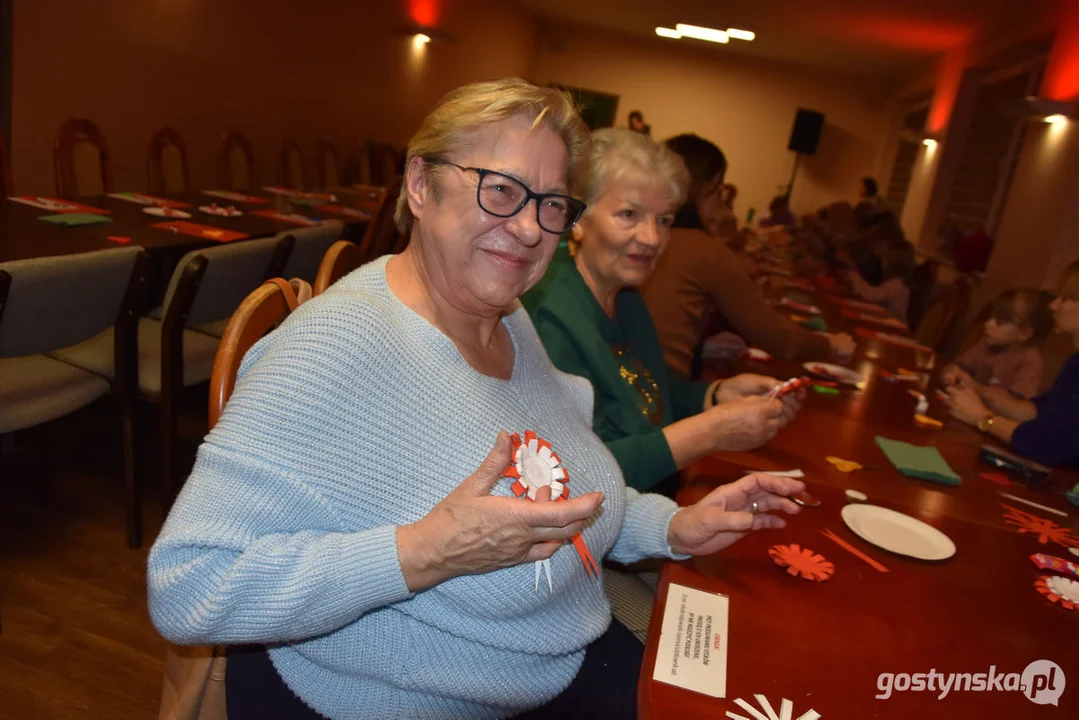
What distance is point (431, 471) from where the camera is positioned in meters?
0.98

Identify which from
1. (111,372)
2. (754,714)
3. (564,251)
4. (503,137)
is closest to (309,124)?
(111,372)

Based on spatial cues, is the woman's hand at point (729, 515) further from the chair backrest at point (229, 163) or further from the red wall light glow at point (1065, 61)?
the red wall light glow at point (1065, 61)

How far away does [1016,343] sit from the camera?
138 inches

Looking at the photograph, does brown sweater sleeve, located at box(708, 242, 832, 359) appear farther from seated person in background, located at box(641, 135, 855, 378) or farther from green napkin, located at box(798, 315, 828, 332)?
green napkin, located at box(798, 315, 828, 332)

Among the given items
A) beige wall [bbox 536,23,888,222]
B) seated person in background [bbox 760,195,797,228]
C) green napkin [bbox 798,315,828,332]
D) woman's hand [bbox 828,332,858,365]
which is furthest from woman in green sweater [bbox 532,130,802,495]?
→ beige wall [bbox 536,23,888,222]

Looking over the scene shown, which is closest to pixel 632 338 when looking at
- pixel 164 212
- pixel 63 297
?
pixel 63 297

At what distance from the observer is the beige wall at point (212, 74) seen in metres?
4.30

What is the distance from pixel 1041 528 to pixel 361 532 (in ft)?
4.82

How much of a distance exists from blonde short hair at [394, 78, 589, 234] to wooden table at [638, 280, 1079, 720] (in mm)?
739

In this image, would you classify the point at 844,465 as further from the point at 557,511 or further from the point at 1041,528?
the point at 557,511

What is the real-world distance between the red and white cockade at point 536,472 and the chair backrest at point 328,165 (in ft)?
21.2

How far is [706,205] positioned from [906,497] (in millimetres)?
1556

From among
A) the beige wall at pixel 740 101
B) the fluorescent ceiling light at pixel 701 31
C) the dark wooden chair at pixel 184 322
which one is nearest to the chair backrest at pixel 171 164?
the dark wooden chair at pixel 184 322

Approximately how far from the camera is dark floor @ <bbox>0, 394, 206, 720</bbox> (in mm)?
1757
